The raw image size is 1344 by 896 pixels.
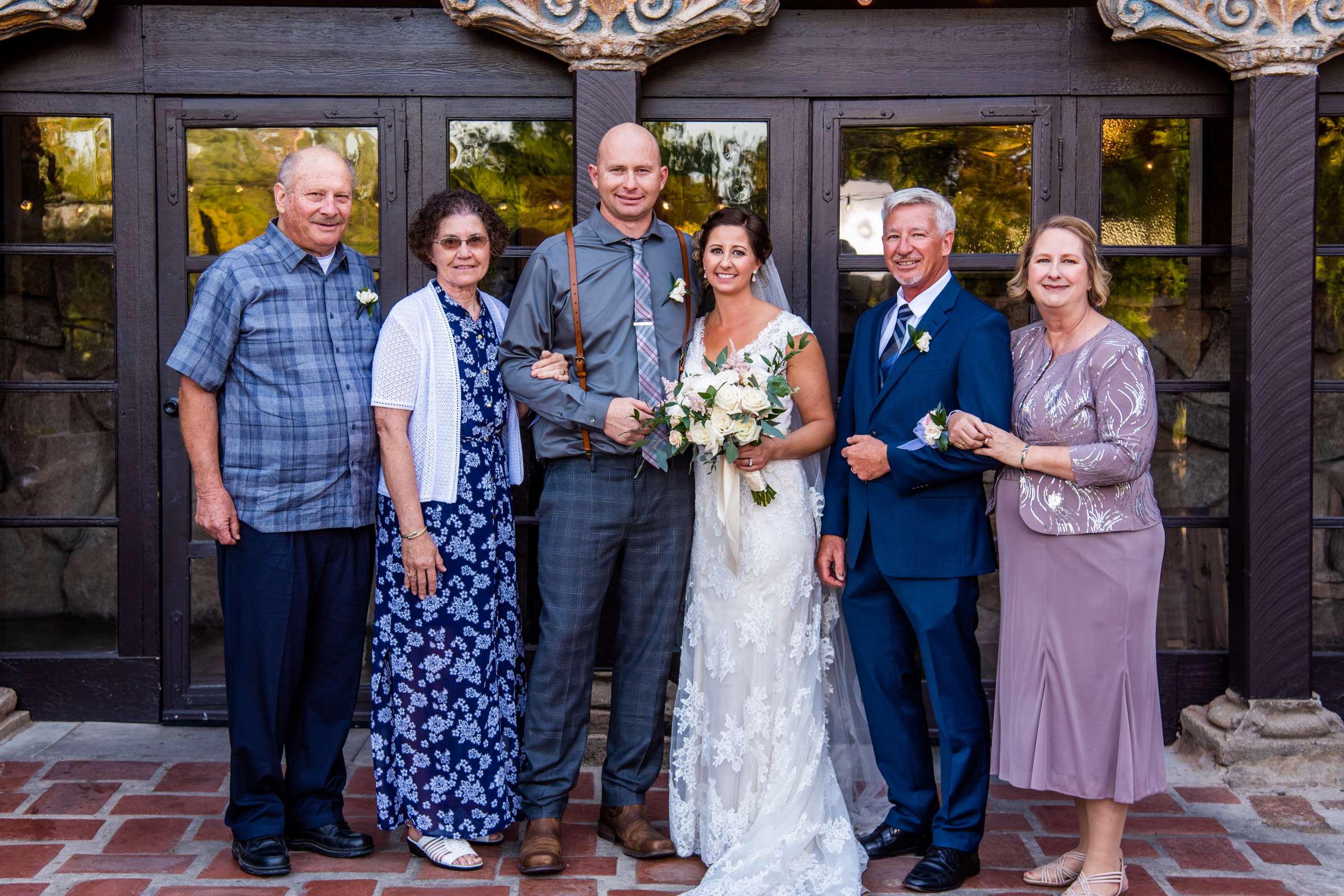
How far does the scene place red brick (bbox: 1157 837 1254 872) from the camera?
3.63 m

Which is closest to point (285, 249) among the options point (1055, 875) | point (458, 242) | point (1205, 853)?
point (458, 242)

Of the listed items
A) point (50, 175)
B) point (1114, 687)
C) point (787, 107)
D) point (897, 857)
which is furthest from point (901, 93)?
point (50, 175)

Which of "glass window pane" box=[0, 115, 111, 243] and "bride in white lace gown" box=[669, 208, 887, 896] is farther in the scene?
"glass window pane" box=[0, 115, 111, 243]

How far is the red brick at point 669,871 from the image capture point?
3533mm

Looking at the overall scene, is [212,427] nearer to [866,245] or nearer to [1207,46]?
[866,245]

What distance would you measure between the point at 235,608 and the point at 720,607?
145 cm

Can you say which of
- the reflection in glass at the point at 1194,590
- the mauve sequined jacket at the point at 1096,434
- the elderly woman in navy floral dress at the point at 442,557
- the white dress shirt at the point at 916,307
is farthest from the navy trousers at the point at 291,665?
the reflection in glass at the point at 1194,590

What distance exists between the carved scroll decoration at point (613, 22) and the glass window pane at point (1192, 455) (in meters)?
2.22

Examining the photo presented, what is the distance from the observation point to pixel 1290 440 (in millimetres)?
4387

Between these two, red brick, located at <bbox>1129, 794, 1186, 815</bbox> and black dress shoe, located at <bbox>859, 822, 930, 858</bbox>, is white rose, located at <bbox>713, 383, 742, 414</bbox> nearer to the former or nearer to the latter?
black dress shoe, located at <bbox>859, 822, 930, 858</bbox>

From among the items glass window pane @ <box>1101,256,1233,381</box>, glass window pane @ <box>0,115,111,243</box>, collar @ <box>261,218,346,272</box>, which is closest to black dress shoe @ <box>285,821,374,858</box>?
collar @ <box>261,218,346,272</box>

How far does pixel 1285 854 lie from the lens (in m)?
3.72

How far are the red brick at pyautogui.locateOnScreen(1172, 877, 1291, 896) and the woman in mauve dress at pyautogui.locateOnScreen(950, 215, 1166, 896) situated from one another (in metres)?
0.20

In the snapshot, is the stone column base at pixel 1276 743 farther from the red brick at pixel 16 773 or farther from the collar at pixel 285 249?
the red brick at pixel 16 773
